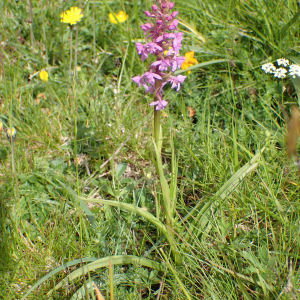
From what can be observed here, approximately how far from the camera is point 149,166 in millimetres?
2129

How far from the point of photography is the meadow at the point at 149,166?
1.40 meters

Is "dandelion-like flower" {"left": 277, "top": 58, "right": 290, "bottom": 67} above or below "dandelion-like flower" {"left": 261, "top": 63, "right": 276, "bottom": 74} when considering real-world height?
above

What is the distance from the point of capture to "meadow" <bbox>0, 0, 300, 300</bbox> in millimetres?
1404

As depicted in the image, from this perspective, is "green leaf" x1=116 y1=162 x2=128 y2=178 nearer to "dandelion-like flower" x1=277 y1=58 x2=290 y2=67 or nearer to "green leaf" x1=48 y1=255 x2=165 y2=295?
"green leaf" x1=48 y1=255 x2=165 y2=295

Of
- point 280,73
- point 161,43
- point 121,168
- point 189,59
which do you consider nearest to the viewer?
point 161,43

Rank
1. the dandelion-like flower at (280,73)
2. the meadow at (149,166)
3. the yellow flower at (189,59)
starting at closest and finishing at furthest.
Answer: the meadow at (149,166) → the dandelion-like flower at (280,73) → the yellow flower at (189,59)

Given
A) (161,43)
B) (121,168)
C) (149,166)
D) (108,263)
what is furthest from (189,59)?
(108,263)

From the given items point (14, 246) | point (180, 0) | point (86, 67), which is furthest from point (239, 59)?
point (14, 246)

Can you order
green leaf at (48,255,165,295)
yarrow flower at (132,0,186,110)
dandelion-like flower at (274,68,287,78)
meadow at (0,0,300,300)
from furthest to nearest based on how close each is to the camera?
dandelion-like flower at (274,68,287,78) < meadow at (0,0,300,300) < green leaf at (48,255,165,295) < yarrow flower at (132,0,186,110)

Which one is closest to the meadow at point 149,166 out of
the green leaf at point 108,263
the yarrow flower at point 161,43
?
the green leaf at point 108,263

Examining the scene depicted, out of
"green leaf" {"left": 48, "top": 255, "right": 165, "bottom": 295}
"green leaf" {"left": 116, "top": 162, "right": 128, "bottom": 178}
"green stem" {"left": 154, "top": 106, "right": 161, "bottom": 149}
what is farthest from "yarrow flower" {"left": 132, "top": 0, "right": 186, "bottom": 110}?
"green leaf" {"left": 116, "top": 162, "right": 128, "bottom": 178}

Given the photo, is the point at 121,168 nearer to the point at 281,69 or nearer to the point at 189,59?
the point at 189,59

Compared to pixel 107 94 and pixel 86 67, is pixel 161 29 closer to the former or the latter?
pixel 107 94

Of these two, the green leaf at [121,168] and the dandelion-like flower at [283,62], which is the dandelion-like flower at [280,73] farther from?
the green leaf at [121,168]
